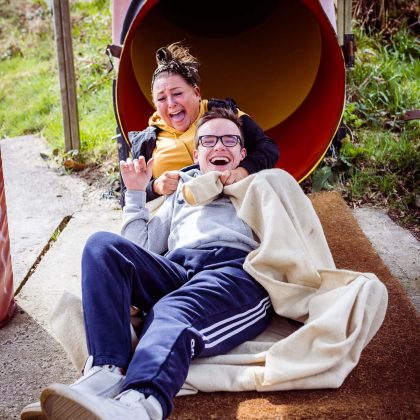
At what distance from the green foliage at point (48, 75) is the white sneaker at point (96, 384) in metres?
2.92

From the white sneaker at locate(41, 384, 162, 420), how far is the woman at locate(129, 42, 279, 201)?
1.34 metres

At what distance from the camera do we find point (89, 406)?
5.02ft

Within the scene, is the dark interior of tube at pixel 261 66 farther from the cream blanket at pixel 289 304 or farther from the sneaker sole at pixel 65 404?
the sneaker sole at pixel 65 404

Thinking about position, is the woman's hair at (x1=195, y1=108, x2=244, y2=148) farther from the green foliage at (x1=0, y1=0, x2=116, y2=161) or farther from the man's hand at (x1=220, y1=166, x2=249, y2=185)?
the green foliage at (x1=0, y1=0, x2=116, y2=161)

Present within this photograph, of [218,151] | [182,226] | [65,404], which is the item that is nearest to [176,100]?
[218,151]

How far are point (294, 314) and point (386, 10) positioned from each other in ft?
13.7

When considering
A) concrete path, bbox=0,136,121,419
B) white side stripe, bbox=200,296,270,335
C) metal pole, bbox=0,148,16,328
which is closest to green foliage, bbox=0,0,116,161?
concrete path, bbox=0,136,121,419

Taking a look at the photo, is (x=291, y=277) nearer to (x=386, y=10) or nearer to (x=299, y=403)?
(x=299, y=403)

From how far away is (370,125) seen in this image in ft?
14.8

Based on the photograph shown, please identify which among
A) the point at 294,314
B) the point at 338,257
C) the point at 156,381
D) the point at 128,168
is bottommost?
the point at 338,257

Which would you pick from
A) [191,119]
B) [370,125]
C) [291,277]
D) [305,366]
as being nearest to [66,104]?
[191,119]

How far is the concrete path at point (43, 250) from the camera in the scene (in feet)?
7.37

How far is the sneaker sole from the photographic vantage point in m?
1.54

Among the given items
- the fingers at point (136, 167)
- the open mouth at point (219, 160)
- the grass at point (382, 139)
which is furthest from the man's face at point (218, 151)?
the grass at point (382, 139)
